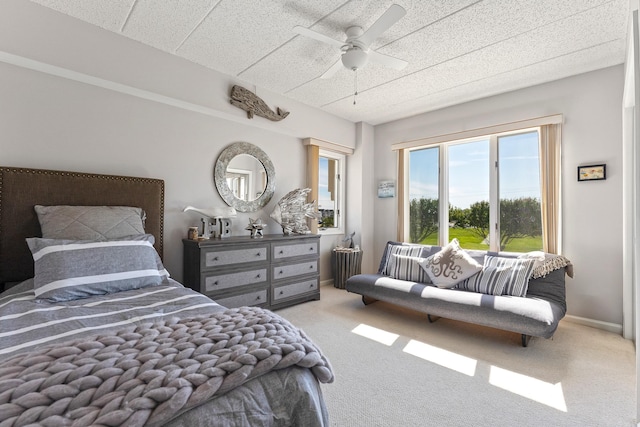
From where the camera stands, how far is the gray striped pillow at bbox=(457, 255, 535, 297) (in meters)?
2.91

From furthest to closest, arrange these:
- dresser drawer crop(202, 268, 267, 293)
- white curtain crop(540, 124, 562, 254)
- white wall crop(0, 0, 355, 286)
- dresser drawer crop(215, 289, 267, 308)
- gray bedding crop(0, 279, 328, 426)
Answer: white curtain crop(540, 124, 562, 254), dresser drawer crop(215, 289, 267, 308), dresser drawer crop(202, 268, 267, 293), white wall crop(0, 0, 355, 286), gray bedding crop(0, 279, 328, 426)

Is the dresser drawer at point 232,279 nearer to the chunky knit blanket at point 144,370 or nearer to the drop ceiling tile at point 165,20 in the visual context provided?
the chunky knit blanket at point 144,370

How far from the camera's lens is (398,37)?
264 centimetres

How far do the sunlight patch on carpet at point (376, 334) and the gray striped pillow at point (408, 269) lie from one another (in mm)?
861

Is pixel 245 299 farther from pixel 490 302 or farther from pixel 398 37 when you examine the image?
pixel 398 37

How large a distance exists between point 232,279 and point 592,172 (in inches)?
157

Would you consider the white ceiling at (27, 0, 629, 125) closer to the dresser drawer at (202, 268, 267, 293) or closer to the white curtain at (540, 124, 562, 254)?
the white curtain at (540, 124, 562, 254)

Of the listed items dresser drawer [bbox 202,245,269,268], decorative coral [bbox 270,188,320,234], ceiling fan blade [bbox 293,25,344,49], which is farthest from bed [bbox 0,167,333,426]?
ceiling fan blade [bbox 293,25,344,49]

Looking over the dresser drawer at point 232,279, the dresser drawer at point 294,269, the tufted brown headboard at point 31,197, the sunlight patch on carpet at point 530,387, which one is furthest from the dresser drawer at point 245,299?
the sunlight patch on carpet at point 530,387

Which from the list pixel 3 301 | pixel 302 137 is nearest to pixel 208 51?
pixel 302 137

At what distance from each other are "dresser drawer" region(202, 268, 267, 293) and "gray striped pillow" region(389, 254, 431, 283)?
1.61m

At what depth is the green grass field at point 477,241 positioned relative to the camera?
3609mm

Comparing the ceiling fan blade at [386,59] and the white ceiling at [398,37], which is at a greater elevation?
the white ceiling at [398,37]

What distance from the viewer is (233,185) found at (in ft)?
11.9
